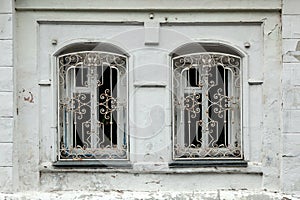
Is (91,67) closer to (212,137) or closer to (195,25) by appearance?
(195,25)

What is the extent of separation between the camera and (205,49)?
484 cm

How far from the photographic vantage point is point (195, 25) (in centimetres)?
478

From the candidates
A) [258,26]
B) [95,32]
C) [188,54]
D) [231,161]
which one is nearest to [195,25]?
[188,54]

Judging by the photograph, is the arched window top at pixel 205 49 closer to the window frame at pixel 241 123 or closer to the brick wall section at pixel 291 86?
the window frame at pixel 241 123

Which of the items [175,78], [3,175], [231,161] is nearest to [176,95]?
[175,78]

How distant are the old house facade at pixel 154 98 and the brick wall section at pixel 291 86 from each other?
0.03 feet

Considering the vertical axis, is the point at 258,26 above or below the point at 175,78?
above

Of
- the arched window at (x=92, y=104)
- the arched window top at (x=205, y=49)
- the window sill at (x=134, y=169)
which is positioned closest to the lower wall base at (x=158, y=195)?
the window sill at (x=134, y=169)

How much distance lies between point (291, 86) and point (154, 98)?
56.3 inches

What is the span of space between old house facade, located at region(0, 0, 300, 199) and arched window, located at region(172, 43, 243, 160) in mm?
11

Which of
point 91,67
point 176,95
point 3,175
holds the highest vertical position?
point 91,67

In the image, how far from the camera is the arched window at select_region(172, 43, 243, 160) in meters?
4.85

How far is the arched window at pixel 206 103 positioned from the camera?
4852 mm

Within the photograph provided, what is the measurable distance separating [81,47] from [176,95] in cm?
115
